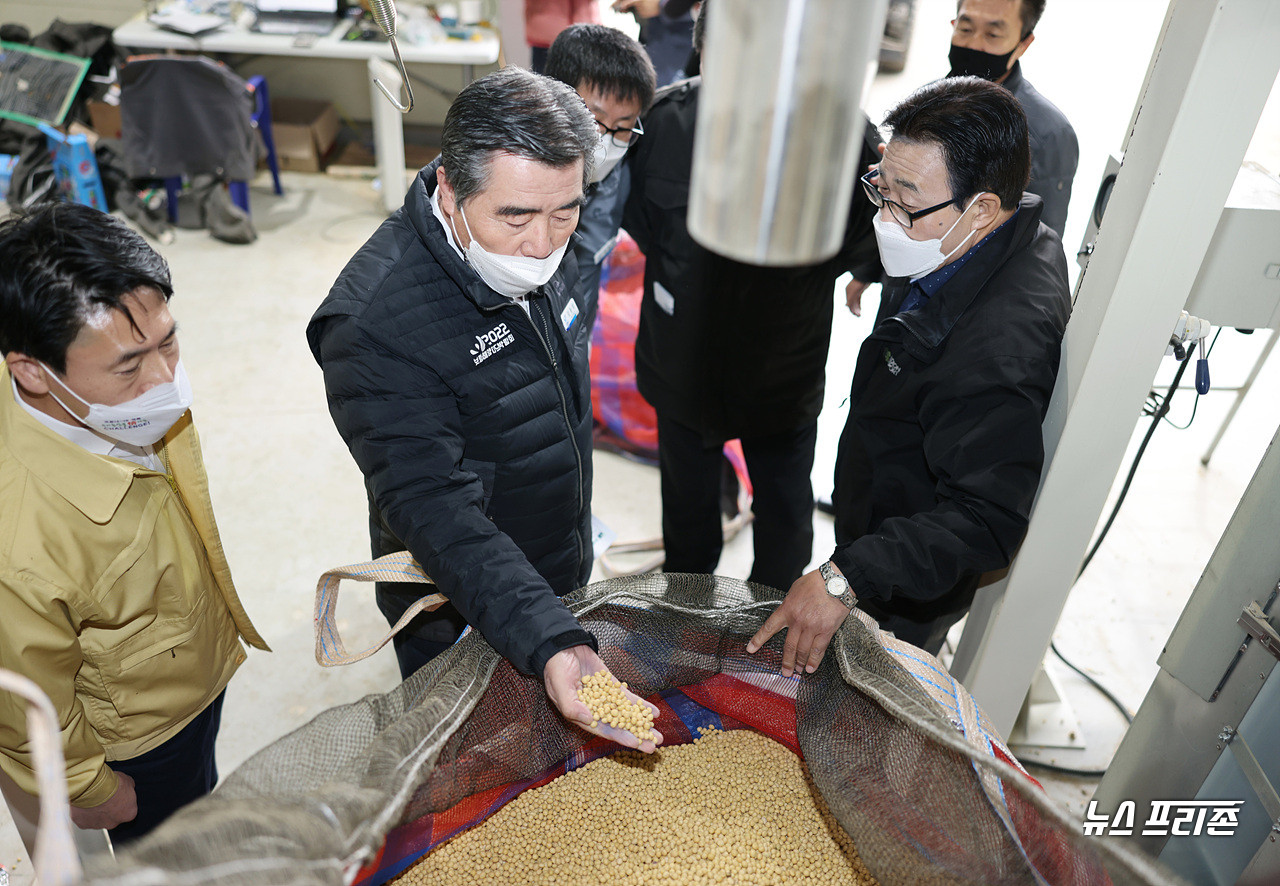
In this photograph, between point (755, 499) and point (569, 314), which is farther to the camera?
point (755, 499)

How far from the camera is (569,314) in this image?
5.60 ft

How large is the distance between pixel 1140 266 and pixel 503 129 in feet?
3.33

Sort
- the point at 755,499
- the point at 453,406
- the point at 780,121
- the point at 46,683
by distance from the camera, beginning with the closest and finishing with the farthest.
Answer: the point at 780,121 < the point at 46,683 < the point at 453,406 < the point at 755,499

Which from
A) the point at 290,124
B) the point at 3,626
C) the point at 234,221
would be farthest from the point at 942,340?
the point at 290,124

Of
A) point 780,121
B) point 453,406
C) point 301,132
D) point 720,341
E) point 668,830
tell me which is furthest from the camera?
point 301,132

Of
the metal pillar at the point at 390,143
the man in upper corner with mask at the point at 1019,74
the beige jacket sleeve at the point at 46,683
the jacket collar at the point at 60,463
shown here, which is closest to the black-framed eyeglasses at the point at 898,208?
the man in upper corner with mask at the point at 1019,74

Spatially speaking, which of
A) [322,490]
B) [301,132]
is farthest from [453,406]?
[301,132]

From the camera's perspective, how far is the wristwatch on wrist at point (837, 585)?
147cm

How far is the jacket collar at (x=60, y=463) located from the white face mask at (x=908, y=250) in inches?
52.0

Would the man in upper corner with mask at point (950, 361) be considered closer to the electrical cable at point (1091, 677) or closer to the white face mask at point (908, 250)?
the white face mask at point (908, 250)

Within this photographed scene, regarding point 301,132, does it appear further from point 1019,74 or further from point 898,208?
point 898,208

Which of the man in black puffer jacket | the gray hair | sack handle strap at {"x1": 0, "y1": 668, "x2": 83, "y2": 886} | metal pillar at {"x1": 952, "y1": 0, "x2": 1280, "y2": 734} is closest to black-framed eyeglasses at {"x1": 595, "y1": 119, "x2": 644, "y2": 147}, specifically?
the man in black puffer jacket

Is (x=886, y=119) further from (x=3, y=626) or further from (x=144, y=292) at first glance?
(x=3, y=626)

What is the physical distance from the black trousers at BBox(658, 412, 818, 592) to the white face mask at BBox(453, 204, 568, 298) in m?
0.99
